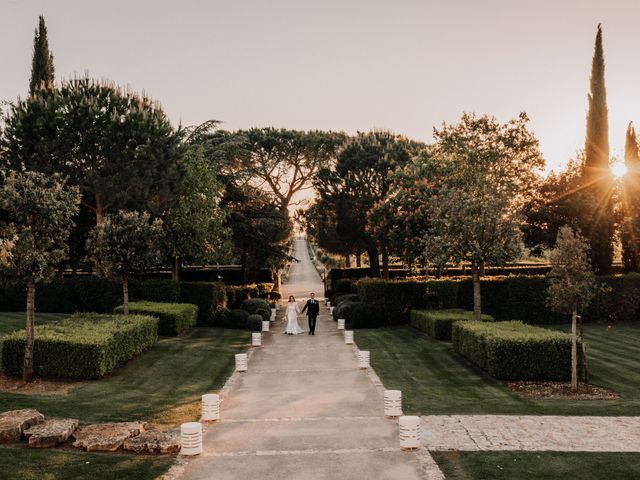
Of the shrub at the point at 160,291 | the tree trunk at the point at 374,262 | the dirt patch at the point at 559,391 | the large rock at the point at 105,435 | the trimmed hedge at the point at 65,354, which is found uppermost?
the tree trunk at the point at 374,262

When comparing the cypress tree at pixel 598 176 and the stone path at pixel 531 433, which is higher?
the cypress tree at pixel 598 176

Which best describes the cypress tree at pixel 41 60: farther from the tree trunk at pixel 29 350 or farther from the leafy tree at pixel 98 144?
the tree trunk at pixel 29 350

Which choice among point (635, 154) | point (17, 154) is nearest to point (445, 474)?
point (17, 154)

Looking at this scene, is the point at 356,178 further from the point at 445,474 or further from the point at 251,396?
the point at 445,474

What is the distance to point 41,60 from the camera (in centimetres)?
4028

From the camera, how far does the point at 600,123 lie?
134ft

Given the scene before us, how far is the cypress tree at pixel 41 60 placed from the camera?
40094 mm

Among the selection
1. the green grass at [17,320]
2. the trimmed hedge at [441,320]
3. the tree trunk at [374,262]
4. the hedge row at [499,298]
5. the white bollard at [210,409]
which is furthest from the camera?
the tree trunk at [374,262]

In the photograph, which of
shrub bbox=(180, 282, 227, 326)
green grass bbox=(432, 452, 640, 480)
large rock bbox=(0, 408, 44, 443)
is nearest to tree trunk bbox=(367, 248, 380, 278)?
shrub bbox=(180, 282, 227, 326)

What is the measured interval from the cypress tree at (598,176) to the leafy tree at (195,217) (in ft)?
76.5

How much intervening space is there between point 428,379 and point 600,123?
30.4 metres

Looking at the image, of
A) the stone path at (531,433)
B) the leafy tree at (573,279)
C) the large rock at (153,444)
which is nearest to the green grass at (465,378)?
the stone path at (531,433)

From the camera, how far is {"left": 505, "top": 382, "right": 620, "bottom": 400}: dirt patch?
1569cm

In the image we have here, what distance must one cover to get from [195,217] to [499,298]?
17671mm
